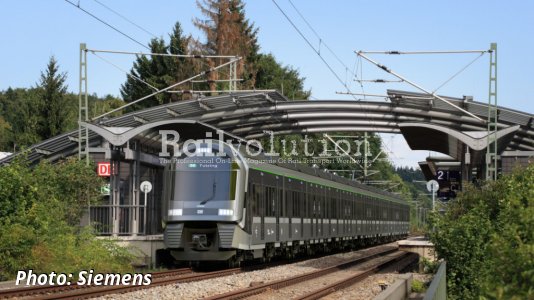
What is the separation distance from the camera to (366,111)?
37.9 metres

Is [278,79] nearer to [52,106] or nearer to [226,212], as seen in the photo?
[52,106]

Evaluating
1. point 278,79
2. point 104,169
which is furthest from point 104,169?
point 278,79

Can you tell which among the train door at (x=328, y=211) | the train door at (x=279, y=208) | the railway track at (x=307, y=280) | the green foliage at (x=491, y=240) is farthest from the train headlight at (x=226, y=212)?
the train door at (x=328, y=211)

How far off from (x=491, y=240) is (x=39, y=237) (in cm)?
1433

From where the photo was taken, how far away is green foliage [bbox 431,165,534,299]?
734 cm

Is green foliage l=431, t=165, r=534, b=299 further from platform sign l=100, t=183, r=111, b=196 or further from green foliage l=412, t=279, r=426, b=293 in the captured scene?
platform sign l=100, t=183, r=111, b=196

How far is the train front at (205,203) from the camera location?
2264cm

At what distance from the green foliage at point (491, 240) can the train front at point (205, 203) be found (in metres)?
5.20

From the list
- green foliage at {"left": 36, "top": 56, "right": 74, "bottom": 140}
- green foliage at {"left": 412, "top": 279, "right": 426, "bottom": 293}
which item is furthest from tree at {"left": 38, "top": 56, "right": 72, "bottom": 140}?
green foliage at {"left": 412, "top": 279, "right": 426, "bottom": 293}

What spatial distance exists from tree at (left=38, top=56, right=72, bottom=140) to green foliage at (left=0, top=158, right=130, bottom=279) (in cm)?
3935

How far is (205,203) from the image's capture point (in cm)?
2277

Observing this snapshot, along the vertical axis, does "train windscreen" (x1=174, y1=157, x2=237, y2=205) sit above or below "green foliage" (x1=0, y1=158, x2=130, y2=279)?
above

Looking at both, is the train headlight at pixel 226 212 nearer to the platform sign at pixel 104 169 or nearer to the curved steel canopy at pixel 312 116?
the curved steel canopy at pixel 312 116

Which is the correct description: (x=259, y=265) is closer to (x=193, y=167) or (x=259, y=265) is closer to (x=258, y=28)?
(x=193, y=167)
